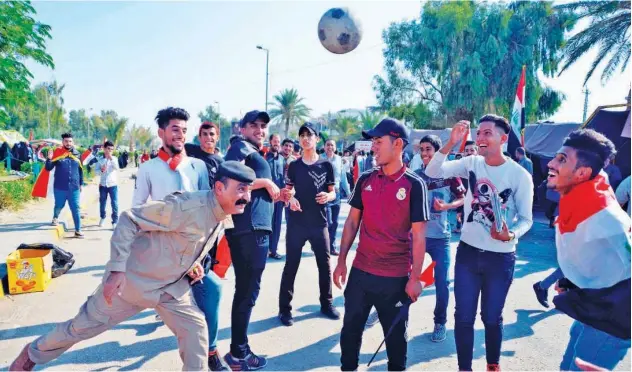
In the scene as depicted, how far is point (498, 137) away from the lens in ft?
10.3

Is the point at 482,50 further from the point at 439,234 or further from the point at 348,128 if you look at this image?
the point at 348,128

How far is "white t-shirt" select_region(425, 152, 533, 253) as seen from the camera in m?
3.05

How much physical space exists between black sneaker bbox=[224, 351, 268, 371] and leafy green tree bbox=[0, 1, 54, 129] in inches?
360

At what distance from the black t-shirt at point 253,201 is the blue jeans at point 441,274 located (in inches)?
69.0

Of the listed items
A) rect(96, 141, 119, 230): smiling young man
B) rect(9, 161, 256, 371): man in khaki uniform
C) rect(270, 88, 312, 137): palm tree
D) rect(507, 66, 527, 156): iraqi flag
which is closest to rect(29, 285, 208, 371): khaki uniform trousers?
rect(9, 161, 256, 371): man in khaki uniform

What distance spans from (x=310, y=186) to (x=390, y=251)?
6.23 feet

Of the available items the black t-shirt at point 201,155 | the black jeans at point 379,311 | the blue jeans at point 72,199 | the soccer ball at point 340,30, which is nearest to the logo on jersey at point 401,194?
the black jeans at point 379,311

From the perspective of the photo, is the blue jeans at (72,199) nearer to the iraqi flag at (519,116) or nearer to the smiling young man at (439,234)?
the smiling young man at (439,234)

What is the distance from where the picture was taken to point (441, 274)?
161 inches

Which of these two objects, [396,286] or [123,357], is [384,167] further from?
[123,357]

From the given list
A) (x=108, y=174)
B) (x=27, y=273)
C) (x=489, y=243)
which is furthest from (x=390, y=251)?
(x=108, y=174)

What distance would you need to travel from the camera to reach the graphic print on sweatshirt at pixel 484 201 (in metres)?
3.09

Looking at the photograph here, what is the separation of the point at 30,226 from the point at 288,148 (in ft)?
18.9

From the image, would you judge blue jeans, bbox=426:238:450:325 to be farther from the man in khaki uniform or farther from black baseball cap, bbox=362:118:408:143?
the man in khaki uniform
